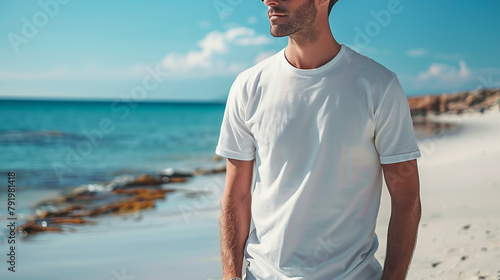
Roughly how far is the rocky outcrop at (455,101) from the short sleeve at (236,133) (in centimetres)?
1825

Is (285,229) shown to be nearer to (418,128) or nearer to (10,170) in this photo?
(10,170)

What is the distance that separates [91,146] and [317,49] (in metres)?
20.1

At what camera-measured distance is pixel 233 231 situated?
1.76 meters

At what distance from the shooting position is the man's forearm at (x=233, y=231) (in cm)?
173

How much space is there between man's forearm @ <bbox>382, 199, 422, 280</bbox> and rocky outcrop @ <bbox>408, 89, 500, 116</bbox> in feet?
59.8

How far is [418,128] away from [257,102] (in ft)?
51.5

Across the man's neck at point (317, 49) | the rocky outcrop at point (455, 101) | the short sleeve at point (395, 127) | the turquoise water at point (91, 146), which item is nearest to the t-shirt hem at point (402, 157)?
A: the short sleeve at point (395, 127)

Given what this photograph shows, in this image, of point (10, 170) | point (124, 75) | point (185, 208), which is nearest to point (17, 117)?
point (124, 75)

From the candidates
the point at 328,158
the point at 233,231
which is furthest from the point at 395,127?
the point at 233,231

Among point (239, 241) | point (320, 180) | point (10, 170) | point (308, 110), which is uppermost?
point (308, 110)

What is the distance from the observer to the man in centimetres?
150

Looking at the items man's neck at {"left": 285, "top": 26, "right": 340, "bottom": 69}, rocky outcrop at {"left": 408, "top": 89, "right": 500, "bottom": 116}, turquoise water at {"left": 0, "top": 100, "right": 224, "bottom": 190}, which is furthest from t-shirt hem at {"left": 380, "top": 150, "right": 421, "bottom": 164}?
rocky outcrop at {"left": 408, "top": 89, "right": 500, "bottom": 116}

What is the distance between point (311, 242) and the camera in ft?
5.09

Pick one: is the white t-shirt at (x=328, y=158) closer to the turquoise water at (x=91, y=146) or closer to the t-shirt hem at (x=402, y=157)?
the t-shirt hem at (x=402, y=157)
